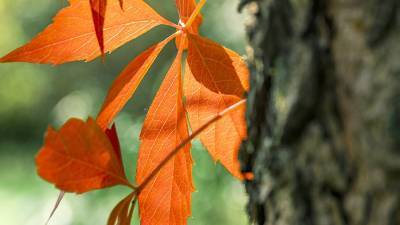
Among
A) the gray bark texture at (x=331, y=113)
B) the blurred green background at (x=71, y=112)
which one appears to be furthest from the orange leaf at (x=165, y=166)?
the blurred green background at (x=71, y=112)

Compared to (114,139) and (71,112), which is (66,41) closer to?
(114,139)

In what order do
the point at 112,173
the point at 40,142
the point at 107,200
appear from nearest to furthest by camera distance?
the point at 112,173
the point at 107,200
the point at 40,142

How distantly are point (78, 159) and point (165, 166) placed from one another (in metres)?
0.11

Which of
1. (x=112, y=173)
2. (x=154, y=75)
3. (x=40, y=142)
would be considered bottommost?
(x=40, y=142)

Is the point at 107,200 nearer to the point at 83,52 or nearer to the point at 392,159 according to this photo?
the point at 83,52

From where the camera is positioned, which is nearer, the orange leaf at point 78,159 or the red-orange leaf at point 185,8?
the orange leaf at point 78,159

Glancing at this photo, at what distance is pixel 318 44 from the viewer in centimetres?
33

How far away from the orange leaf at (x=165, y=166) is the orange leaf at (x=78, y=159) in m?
0.07

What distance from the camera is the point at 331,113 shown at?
0.32 m

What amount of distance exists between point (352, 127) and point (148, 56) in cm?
23

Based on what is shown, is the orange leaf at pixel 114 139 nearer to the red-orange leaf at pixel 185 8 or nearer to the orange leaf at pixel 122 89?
the orange leaf at pixel 122 89

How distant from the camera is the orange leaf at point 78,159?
39cm

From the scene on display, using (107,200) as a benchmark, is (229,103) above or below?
above

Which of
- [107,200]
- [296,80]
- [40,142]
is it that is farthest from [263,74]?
[40,142]
